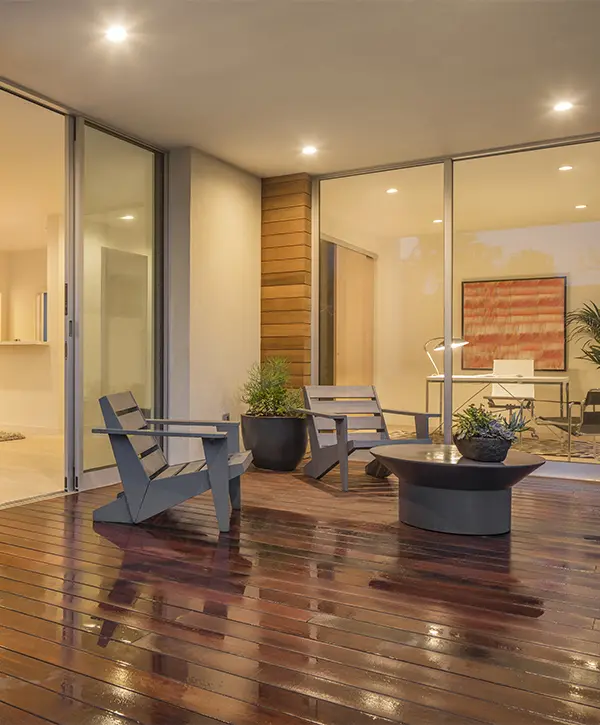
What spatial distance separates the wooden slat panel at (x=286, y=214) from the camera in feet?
21.9

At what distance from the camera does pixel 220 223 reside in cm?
624

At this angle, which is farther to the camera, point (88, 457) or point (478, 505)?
point (88, 457)

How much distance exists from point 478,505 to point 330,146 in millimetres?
3520

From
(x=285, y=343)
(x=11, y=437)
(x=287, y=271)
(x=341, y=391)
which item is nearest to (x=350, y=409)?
(x=341, y=391)

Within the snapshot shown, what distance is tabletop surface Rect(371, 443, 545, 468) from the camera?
364cm

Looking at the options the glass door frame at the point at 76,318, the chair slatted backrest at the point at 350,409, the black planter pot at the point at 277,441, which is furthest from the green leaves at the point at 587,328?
the glass door frame at the point at 76,318

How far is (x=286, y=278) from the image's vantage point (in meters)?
6.79

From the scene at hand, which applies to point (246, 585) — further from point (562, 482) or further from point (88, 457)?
point (562, 482)

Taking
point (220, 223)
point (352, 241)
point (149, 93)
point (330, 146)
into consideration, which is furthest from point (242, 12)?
point (352, 241)

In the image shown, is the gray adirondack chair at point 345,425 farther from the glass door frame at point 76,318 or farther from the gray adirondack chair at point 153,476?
the glass door frame at point 76,318

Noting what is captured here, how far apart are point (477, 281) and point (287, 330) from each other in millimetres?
1942

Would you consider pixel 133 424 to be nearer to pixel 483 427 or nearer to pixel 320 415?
pixel 320 415

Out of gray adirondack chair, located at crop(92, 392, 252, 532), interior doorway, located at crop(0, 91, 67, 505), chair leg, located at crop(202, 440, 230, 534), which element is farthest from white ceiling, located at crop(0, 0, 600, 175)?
chair leg, located at crop(202, 440, 230, 534)

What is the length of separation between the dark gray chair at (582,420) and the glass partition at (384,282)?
1.10 metres
